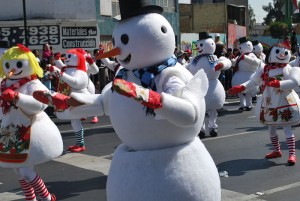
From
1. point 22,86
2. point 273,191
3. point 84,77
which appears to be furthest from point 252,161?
point 22,86

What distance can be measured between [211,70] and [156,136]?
264 inches

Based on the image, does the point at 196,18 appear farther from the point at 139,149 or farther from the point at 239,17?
the point at 139,149

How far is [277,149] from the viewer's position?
28.1 feet

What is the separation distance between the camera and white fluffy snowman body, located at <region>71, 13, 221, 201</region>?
3766 millimetres

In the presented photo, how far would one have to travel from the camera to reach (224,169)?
8016 millimetres

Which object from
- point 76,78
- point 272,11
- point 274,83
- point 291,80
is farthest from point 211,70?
point 272,11

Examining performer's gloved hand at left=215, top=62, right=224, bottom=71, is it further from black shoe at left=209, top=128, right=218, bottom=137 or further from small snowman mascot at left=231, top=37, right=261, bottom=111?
small snowman mascot at left=231, top=37, right=261, bottom=111

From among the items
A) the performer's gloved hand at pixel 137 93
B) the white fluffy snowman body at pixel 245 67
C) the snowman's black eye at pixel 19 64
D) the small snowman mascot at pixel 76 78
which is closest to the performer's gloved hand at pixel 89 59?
the small snowman mascot at pixel 76 78

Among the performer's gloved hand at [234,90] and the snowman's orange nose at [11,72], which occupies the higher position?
the snowman's orange nose at [11,72]

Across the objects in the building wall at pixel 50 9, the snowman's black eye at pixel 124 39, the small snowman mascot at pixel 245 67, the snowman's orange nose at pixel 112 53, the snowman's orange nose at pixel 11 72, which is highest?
the building wall at pixel 50 9

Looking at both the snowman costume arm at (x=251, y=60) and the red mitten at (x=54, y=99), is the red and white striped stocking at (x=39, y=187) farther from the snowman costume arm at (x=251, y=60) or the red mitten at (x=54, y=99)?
the snowman costume arm at (x=251, y=60)

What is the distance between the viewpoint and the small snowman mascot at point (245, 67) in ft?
45.6

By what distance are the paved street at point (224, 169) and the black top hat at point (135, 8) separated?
3141 millimetres

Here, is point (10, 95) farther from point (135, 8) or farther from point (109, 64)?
point (109, 64)
